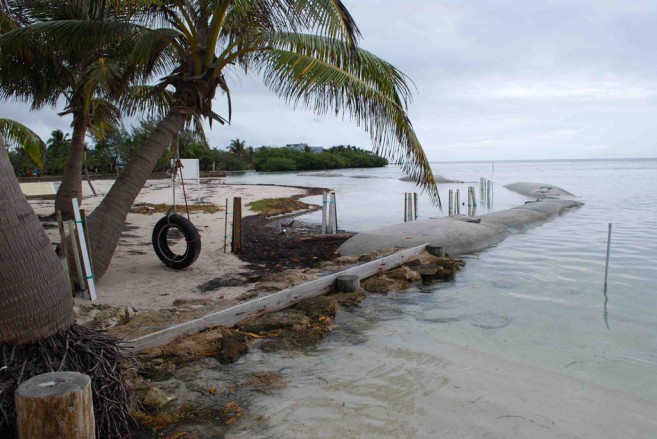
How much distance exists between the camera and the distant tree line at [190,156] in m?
33.0

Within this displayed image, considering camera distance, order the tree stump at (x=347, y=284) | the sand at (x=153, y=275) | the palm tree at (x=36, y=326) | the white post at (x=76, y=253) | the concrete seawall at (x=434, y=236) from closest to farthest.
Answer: the palm tree at (x=36, y=326) → the white post at (x=76, y=253) → the sand at (x=153, y=275) → the tree stump at (x=347, y=284) → the concrete seawall at (x=434, y=236)

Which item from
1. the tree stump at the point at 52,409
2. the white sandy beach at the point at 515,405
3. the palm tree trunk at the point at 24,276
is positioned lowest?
the white sandy beach at the point at 515,405

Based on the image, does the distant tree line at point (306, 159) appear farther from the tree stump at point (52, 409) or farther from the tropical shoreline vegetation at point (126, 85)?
the tree stump at point (52, 409)

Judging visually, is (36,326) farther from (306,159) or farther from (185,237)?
(306,159)

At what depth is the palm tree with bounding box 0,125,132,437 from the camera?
2828 millimetres

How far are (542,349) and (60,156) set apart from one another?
5365cm

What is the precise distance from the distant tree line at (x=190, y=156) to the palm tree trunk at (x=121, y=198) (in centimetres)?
50

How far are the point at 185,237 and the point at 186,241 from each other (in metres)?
0.25

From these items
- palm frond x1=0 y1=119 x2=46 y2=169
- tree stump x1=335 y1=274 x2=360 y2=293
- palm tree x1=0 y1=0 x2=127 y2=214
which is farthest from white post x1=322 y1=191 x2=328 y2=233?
palm frond x1=0 y1=119 x2=46 y2=169

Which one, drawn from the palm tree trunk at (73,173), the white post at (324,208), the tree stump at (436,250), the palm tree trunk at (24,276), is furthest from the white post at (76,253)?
the white post at (324,208)

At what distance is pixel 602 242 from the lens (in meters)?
13.3

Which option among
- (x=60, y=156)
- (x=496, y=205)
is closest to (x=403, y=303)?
(x=496, y=205)

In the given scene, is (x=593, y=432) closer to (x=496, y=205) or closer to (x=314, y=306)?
(x=314, y=306)

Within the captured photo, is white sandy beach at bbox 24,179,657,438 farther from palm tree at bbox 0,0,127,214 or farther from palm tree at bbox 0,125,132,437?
palm tree at bbox 0,0,127,214
